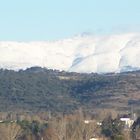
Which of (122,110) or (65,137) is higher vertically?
(122,110)

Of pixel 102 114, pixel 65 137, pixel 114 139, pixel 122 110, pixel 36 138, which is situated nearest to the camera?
pixel 114 139

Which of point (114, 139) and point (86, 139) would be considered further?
point (86, 139)

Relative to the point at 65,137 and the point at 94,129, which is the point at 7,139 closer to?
the point at 65,137

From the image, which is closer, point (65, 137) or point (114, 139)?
point (114, 139)

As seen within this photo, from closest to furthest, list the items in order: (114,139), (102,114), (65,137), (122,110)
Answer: (114,139), (65,137), (102,114), (122,110)

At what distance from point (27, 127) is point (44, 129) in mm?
2807

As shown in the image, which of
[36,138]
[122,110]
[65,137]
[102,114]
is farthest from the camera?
[122,110]

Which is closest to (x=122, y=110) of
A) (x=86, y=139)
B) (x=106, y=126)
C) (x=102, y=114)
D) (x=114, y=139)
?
(x=102, y=114)

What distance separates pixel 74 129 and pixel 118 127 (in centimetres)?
740

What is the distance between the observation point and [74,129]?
4380 inches

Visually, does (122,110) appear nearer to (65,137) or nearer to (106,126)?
(106,126)

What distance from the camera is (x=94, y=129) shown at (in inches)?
4577

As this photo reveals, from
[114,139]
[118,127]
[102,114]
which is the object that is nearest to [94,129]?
[118,127]

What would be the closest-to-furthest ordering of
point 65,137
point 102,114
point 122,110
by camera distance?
1. point 65,137
2. point 102,114
3. point 122,110
